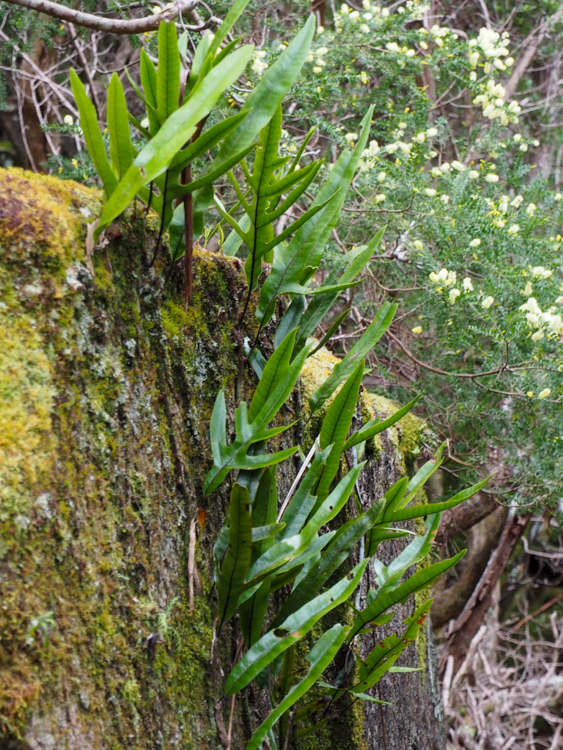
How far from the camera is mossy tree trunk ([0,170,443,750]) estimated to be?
74 cm

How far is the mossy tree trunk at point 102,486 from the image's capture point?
738 millimetres

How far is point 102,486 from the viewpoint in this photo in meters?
0.87

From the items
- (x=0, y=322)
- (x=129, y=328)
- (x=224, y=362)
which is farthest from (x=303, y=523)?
(x=0, y=322)

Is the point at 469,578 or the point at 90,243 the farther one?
the point at 469,578

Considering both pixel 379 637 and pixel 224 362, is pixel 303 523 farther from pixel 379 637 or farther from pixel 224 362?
pixel 379 637

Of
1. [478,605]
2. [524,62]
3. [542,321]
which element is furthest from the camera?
[524,62]

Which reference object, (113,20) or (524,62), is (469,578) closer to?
(524,62)

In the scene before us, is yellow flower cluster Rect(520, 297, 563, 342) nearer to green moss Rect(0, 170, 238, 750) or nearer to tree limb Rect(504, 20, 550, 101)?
green moss Rect(0, 170, 238, 750)

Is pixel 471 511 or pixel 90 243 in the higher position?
pixel 90 243

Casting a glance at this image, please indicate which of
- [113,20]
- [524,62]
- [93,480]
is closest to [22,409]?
[93,480]

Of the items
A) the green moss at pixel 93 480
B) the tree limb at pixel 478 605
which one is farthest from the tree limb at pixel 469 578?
the green moss at pixel 93 480

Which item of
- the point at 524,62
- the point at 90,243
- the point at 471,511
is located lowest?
the point at 471,511

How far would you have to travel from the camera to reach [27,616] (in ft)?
2.35

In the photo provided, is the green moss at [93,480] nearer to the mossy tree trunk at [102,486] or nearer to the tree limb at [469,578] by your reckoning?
the mossy tree trunk at [102,486]
